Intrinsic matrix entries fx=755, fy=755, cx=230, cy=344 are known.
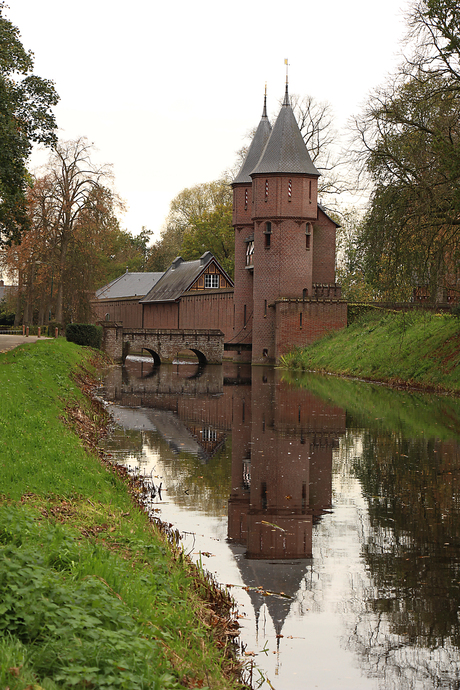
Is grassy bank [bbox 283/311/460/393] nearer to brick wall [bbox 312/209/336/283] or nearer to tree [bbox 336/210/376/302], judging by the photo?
brick wall [bbox 312/209/336/283]

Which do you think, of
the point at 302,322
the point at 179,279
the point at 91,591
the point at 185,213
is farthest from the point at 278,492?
the point at 185,213

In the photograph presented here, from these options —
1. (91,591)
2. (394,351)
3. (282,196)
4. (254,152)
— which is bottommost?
(91,591)

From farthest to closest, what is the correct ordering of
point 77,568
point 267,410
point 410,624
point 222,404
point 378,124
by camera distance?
point 378,124
point 222,404
point 267,410
point 410,624
point 77,568

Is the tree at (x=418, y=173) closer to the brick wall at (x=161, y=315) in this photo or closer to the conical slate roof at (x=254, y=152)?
the conical slate roof at (x=254, y=152)

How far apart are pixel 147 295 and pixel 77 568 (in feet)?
210

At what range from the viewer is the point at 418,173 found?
70.1ft

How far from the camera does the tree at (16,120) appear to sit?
2098 cm

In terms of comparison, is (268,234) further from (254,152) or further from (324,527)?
(324,527)

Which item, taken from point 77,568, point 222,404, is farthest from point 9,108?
point 77,568

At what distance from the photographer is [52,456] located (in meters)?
8.46

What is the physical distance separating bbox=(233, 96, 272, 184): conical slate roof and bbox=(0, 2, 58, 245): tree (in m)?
21.5

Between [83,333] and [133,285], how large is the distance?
122 feet

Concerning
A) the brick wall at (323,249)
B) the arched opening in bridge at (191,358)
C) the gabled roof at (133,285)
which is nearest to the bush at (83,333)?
the arched opening in bridge at (191,358)

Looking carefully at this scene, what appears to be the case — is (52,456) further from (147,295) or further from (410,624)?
(147,295)
